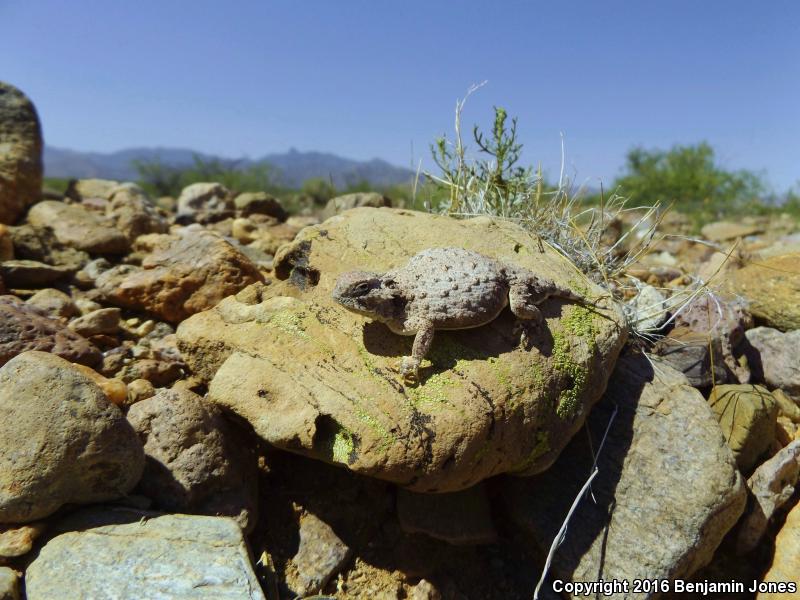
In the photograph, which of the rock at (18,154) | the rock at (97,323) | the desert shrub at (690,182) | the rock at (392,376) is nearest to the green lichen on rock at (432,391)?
the rock at (392,376)

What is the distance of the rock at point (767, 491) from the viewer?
412cm

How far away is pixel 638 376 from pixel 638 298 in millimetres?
1075

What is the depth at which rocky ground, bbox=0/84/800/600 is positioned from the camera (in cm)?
291

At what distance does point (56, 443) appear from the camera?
287 centimetres

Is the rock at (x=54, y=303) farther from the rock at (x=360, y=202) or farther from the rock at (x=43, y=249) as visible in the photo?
the rock at (x=360, y=202)

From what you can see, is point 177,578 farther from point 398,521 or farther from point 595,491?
point 595,491

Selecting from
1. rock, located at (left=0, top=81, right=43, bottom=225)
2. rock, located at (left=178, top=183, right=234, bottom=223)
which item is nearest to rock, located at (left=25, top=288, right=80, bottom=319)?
rock, located at (left=0, top=81, right=43, bottom=225)

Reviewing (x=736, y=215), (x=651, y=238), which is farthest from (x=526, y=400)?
(x=736, y=215)

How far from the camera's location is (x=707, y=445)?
12.8 ft

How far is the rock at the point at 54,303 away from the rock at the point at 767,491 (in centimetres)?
629

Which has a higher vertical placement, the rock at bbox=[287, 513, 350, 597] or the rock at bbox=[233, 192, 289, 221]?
the rock at bbox=[233, 192, 289, 221]

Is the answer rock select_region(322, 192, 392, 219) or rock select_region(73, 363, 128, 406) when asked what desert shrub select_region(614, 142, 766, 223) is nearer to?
rock select_region(322, 192, 392, 219)

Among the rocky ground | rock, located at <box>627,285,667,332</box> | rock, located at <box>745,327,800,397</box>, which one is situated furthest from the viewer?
rock, located at <box>745,327,800,397</box>

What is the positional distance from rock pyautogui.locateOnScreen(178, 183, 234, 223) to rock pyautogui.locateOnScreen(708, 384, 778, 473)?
329 inches
